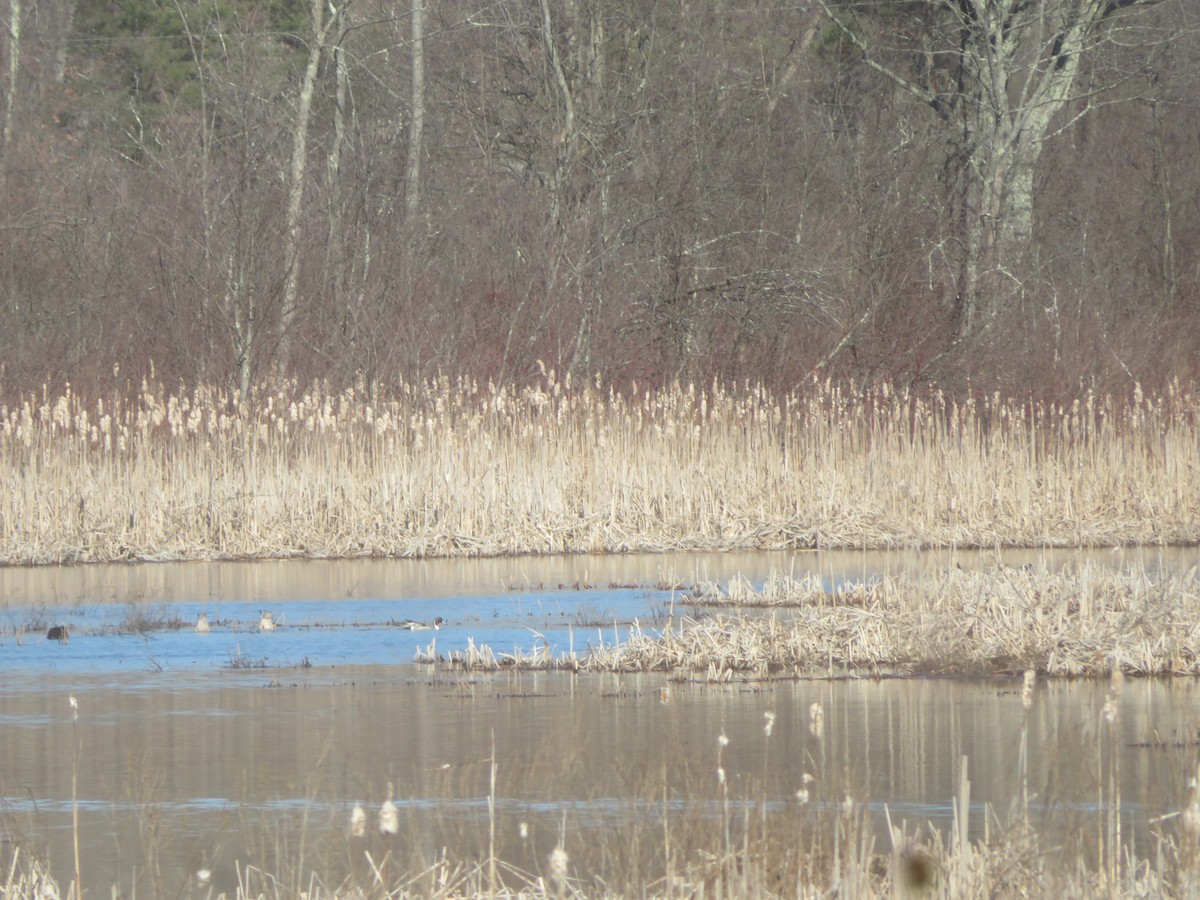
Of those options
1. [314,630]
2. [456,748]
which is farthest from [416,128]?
[456,748]

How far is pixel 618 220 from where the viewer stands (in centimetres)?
2350

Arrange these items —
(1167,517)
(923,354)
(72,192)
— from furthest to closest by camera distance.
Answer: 1. (72,192)
2. (923,354)
3. (1167,517)

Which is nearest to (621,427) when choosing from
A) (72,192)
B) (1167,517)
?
(1167,517)

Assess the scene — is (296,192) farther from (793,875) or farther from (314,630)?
(793,875)

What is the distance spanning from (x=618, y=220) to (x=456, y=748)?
57.2 feet

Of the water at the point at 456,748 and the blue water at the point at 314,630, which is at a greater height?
the blue water at the point at 314,630

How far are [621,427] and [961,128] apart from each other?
11580mm

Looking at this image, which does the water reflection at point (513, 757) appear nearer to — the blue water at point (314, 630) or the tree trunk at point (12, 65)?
the blue water at point (314, 630)

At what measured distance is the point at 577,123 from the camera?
23781mm

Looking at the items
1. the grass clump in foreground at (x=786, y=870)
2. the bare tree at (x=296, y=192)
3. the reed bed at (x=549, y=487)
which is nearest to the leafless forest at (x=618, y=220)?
the bare tree at (x=296, y=192)

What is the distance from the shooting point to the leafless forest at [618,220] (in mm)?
21609

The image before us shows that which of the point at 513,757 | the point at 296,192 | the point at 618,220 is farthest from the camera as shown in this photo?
the point at 618,220

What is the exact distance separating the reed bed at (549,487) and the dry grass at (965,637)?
17.7 ft

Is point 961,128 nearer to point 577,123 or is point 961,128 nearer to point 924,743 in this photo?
point 577,123
